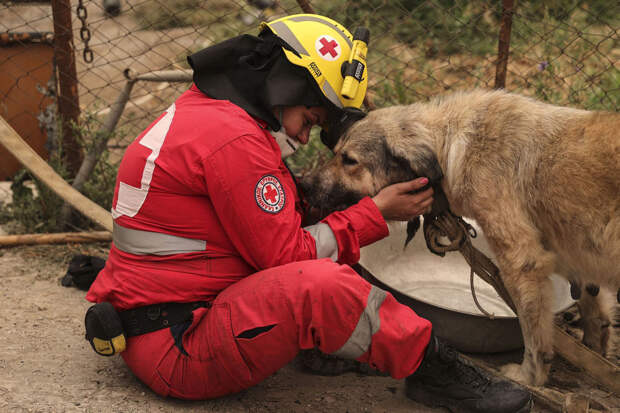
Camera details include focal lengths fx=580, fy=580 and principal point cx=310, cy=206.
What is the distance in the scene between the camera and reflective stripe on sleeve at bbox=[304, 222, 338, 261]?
8.48ft

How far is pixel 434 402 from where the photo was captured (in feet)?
8.93

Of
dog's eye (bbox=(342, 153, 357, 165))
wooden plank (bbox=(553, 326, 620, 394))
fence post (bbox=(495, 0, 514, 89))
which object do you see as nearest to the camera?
wooden plank (bbox=(553, 326, 620, 394))

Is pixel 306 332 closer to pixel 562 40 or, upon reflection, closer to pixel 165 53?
pixel 562 40

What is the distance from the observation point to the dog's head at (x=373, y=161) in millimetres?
2900

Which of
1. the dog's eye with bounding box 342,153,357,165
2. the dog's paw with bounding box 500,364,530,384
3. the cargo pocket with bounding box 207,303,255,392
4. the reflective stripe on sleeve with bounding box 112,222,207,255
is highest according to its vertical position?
the dog's eye with bounding box 342,153,357,165

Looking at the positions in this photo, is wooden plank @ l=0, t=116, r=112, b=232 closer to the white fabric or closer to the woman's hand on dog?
the white fabric

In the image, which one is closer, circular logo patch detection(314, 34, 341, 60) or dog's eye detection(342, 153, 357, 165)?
circular logo patch detection(314, 34, 341, 60)

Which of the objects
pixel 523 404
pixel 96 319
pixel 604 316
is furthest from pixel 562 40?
pixel 96 319

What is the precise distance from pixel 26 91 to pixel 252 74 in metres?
2.99

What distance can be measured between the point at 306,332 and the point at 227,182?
680 millimetres

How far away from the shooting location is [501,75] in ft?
13.6

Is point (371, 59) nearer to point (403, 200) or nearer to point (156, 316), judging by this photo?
point (403, 200)

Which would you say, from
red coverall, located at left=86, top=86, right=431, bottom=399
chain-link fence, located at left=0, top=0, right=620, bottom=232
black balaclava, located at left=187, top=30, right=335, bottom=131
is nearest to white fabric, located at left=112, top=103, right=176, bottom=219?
red coverall, located at left=86, top=86, right=431, bottom=399

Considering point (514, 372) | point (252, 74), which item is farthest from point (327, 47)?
point (514, 372)
